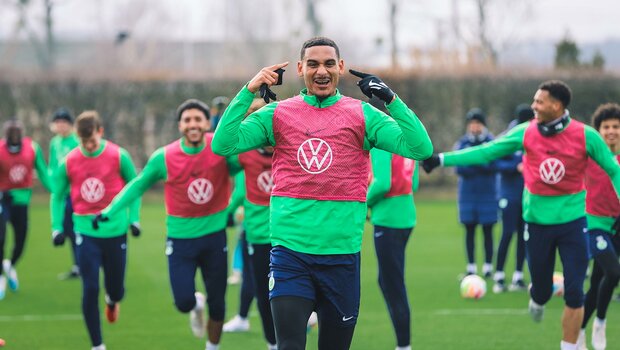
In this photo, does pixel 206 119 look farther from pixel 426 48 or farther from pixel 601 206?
pixel 426 48

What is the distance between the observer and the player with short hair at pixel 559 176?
7922mm

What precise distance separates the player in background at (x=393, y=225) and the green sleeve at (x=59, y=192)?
9.42ft

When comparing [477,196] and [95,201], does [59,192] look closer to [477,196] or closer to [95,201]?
[95,201]

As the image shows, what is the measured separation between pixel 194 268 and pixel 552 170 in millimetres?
3113

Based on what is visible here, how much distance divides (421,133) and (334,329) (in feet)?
4.21

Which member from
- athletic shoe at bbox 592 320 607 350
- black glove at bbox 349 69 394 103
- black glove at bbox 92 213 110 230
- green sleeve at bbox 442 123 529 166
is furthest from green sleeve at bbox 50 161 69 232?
athletic shoe at bbox 592 320 607 350

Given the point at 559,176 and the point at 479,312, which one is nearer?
the point at 559,176

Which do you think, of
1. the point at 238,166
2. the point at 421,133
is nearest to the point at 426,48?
the point at 238,166

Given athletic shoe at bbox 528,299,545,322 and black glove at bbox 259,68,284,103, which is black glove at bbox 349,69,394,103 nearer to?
black glove at bbox 259,68,284,103

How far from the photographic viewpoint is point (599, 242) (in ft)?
28.6

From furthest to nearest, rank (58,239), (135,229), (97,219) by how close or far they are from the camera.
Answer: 1. (135,229)
2. (58,239)
3. (97,219)

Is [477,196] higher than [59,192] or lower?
lower

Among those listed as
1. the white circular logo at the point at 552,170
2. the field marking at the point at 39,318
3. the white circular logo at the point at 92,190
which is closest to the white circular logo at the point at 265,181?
the white circular logo at the point at 92,190

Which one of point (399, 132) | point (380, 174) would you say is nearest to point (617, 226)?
point (380, 174)
